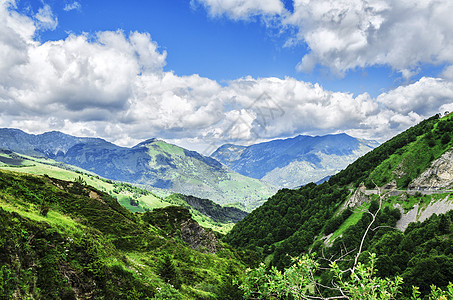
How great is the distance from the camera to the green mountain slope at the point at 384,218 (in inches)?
2751

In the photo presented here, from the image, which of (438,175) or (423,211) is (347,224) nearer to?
(423,211)

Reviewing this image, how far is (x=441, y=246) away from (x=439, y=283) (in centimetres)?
1538

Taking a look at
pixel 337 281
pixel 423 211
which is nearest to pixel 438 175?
pixel 423 211

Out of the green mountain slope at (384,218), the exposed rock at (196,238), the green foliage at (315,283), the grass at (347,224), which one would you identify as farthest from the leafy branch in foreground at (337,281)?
the grass at (347,224)

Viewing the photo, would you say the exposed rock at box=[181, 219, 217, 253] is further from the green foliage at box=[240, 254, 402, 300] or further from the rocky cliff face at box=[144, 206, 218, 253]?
the green foliage at box=[240, 254, 402, 300]

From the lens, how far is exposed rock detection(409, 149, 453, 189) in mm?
115812

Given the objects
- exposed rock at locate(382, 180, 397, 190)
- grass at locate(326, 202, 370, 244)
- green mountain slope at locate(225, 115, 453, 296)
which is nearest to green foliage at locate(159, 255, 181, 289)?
green mountain slope at locate(225, 115, 453, 296)

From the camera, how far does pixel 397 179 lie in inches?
5581

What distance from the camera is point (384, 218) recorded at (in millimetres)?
116750

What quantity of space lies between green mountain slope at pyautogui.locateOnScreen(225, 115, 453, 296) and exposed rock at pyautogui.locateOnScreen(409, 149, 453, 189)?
704mm

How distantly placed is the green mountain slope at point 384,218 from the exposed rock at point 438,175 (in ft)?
2.31

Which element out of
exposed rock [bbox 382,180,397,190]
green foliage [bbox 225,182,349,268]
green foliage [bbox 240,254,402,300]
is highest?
exposed rock [bbox 382,180,397,190]

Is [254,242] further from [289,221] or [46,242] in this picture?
[46,242]

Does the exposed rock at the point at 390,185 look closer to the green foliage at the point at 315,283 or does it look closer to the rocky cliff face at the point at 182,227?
the rocky cliff face at the point at 182,227
